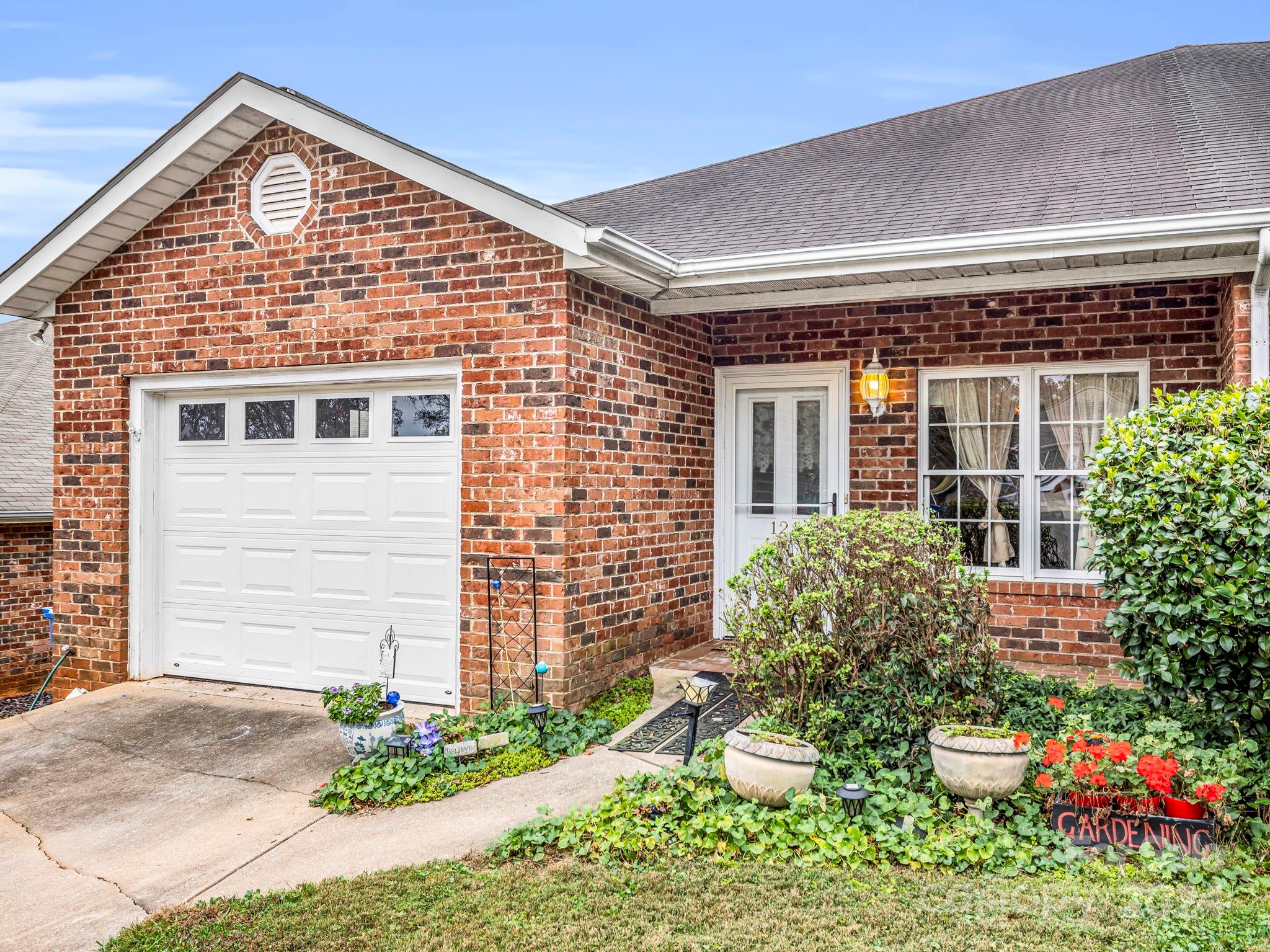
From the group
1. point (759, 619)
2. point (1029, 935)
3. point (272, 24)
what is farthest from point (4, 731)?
point (272, 24)

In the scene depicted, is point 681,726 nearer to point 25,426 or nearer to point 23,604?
point 23,604

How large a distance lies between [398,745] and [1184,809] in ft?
12.9

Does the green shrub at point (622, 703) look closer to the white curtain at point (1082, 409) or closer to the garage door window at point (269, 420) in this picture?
the garage door window at point (269, 420)

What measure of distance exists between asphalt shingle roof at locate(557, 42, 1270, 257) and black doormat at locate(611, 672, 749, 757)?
121 inches

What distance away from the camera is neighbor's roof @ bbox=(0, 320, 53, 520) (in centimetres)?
1280

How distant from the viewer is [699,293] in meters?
6.95

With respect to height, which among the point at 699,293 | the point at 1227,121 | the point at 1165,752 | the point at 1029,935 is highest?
the point at 1227,121

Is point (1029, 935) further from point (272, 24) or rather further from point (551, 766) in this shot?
point (272, 24)

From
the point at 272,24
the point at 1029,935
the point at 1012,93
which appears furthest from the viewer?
the point at 272,24

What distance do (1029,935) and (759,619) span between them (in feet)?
6.71

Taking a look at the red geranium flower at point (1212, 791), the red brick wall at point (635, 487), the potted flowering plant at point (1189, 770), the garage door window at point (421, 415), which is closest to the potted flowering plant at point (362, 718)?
the red brick wall at point (635, 487)

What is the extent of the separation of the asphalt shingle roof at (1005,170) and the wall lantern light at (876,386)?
1.12 metres

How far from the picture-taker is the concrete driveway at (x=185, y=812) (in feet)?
13.9

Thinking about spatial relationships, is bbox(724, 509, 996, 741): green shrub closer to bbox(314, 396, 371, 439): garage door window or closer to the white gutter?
bbox(314, 396, 371, 439): garage door window
